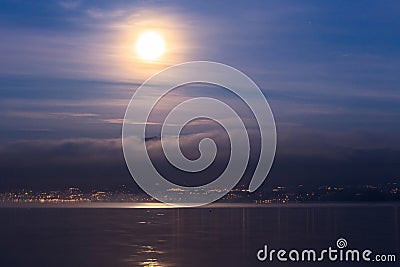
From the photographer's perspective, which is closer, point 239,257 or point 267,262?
point 267,262

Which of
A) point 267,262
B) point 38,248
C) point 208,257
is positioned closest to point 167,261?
point 208,257

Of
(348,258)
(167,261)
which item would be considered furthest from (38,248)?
(348,258)

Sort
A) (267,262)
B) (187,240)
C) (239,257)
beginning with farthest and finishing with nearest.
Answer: (187,240) → (239,257) → (267,262)

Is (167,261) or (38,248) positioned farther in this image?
(38,248)

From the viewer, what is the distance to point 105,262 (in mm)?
44656

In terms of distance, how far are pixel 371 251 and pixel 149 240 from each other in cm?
2280

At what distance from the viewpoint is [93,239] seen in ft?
215

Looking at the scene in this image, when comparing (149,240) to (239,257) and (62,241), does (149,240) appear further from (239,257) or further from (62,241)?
(239,257)

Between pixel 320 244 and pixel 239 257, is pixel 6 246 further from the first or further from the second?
pixel 320 244

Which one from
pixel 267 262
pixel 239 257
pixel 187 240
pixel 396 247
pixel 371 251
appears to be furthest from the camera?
pixel 187 240

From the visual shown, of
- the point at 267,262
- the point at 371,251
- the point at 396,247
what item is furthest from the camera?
the point at 396,247

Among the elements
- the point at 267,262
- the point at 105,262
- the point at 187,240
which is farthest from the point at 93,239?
the point at 267,262

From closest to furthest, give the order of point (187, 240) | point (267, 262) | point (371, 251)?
point (267, 262)
point (371, 251)
point (187, 240)

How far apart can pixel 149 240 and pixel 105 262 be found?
19199mm
